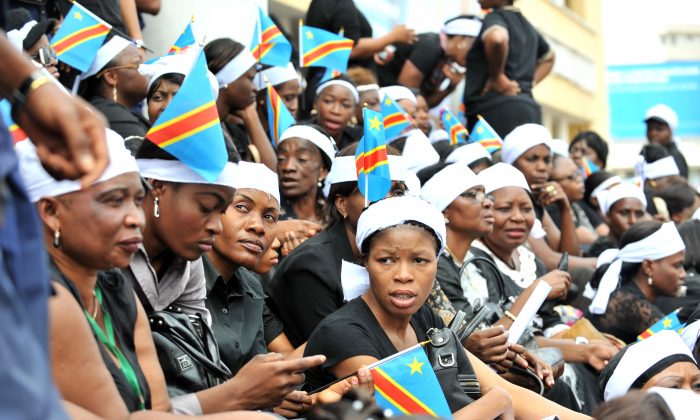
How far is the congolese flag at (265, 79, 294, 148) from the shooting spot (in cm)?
793

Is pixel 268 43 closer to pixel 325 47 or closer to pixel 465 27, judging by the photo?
pixel 325 47

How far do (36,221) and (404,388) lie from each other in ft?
7.75

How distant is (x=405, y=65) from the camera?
1121 centimetres

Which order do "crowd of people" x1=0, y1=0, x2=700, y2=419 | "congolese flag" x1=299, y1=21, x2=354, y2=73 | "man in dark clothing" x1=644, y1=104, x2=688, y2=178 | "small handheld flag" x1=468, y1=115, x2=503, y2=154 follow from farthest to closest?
"man in dark clothing" x1=644, y1=104, x2=688, y2=178, "small handheld flag" x1=468, y1=115, x2=503, y2=154, "congolese flag" x1=299, y1=21, x2=354, y2=73, "crowd of people" x1=0, y1=0, x2=700, y2=419

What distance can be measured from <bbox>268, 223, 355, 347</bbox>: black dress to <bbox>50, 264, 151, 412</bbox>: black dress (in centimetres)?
187

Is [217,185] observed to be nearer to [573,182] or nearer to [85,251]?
[85,251]

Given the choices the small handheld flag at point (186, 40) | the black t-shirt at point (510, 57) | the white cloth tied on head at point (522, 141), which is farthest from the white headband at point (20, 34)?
the black t-shirt at point (510, 57)

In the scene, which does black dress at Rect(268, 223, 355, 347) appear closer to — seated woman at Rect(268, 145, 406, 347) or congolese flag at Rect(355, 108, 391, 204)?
seated woman at Rect(268, 145, 406, 347)

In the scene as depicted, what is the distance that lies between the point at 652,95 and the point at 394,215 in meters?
28.3

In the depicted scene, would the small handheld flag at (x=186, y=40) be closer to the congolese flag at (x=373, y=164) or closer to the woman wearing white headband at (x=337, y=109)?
the woman wearing white headband at (x=337, y=109)

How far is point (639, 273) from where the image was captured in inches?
322

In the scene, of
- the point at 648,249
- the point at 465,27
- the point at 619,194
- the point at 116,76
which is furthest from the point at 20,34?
the point at 619,194

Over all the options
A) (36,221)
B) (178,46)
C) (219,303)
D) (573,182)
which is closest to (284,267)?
(219,303)

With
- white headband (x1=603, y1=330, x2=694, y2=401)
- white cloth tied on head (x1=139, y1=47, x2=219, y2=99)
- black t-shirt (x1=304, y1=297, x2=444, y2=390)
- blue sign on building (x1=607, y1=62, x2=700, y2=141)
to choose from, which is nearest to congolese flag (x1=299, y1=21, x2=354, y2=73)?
white cloth tied on head (x1=139, y1=47, x2=219, y2=99)
